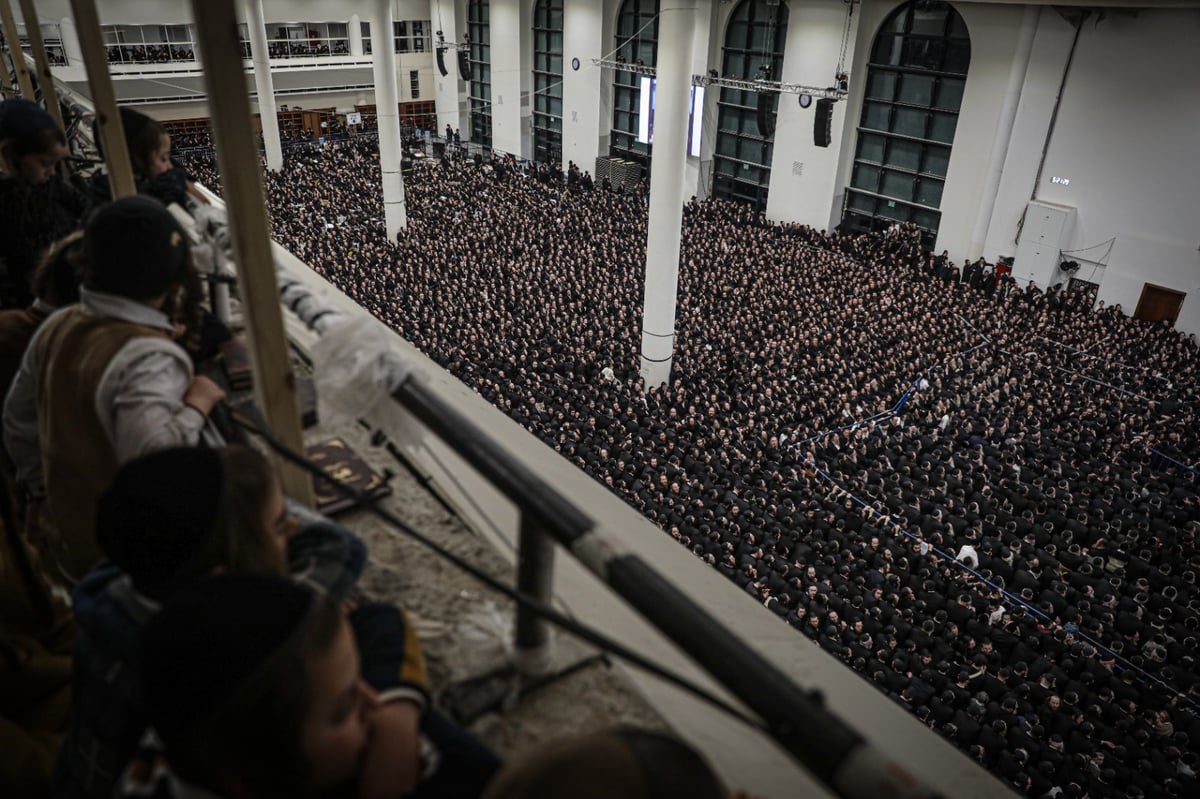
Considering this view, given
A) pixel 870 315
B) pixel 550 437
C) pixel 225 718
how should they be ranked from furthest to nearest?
pixel 870 315, pixel 550 437, pixel 225 718

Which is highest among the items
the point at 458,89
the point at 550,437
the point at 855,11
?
the point at 855,11

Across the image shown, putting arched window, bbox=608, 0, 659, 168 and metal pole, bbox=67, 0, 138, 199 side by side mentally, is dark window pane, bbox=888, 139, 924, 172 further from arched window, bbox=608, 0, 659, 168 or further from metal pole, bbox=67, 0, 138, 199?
metal pole, bbox=67, 0, 138, 199

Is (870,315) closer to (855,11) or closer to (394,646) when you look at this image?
(855,11)

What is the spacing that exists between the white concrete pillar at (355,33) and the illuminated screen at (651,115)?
1196 cm

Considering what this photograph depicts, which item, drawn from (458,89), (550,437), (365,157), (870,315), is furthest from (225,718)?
(458,89)

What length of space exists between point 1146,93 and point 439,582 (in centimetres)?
1816

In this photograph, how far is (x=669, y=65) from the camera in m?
10.8

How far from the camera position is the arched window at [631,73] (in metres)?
22.5

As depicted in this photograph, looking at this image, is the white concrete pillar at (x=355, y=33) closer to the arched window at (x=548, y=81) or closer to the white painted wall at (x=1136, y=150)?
the arched window at (x=548, y=81)

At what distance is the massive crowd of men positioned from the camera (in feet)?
22.4

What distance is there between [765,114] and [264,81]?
46.0ft

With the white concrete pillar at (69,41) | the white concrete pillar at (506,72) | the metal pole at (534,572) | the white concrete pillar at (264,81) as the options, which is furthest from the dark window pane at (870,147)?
the white concrete pillar at (69,41)

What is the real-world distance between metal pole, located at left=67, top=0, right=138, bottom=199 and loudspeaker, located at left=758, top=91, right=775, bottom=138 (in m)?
18.9

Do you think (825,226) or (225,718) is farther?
(825,226)
